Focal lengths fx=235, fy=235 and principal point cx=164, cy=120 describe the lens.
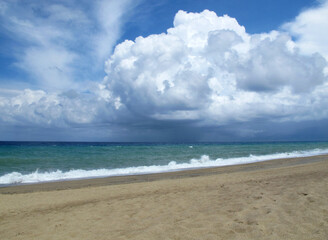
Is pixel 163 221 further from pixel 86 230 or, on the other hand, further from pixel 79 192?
pixel 79 192

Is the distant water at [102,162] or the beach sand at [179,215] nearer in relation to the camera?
the beach sand at [179,215]

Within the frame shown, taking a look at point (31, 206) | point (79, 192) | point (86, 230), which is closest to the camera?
point (86, 230)

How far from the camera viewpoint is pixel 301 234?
457 cm

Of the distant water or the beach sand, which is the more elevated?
the beach sand

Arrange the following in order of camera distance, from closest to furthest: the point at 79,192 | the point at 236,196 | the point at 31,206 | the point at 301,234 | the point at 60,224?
the point at 301,234
the point at 60,224
the point at 236,196
the point at 31,206
the point at 79,192

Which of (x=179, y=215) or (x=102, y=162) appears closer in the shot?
(x=179, y=215)

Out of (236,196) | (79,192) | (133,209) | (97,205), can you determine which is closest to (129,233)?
(133,209)

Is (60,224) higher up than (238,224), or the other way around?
(238,224)

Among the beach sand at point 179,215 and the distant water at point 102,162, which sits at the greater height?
the beach sand at point 179,215

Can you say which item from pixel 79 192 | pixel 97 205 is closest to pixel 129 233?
pixel 97 205

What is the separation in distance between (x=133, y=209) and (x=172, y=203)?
127 cm

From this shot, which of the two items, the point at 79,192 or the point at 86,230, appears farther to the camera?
the point at 79,192

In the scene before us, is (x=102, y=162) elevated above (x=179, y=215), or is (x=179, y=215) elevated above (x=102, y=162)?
(x=179, y=215)

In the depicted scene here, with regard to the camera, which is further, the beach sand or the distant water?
the distant water
